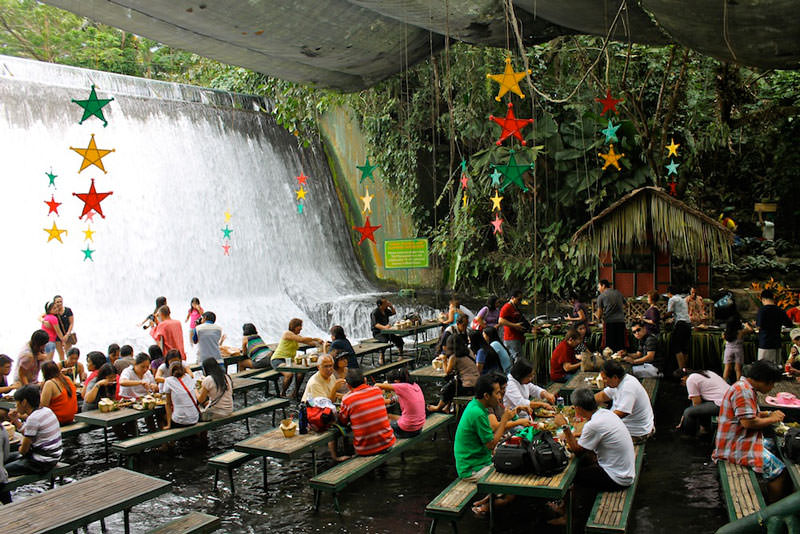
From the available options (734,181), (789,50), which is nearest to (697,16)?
(789,50)

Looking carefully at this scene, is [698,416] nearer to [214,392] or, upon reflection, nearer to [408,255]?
[408,255]

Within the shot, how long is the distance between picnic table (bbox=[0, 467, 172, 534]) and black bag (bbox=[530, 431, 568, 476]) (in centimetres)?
294

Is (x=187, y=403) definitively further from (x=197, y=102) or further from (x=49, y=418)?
(x=197, y=102)

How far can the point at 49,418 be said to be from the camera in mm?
6055

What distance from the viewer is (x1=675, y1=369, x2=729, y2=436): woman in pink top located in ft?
24.0

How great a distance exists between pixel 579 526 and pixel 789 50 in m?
4.20

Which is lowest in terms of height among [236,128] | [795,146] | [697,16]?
[697,16]

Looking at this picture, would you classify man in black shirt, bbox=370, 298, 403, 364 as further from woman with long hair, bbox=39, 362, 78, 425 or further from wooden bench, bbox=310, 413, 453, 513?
woman with long hair, bbox=39, 362, 78, 425

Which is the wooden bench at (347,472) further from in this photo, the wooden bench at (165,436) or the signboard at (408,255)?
the signboard at (408,255)

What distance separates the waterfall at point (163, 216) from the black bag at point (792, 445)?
39.1 ft

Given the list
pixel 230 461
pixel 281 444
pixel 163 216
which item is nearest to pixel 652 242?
pixel 281 444

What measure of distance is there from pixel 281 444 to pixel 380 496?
111 cm

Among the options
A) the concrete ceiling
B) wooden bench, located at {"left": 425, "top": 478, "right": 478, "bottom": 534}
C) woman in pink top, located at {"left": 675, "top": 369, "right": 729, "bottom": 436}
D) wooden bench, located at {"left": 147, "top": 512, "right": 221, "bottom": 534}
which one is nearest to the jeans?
woman in pink top, located at {"left": 675, "top": 369, "right": 729, "bottom": 436}

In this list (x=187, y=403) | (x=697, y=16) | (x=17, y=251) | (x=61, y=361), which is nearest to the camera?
(x=697, y=16)
